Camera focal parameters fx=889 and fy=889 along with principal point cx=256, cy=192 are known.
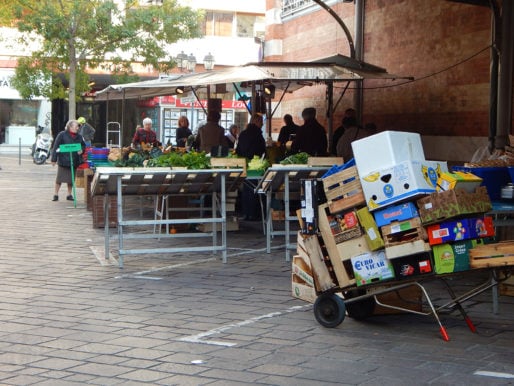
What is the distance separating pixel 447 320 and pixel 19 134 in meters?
38.5

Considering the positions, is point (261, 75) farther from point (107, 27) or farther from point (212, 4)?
point (212, 4)

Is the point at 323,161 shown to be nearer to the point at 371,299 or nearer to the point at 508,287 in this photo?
the point at 508,287

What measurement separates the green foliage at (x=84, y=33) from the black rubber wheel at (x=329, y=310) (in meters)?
24.8

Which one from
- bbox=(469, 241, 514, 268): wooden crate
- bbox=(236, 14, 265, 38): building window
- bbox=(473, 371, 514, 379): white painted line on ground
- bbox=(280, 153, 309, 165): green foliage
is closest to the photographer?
bbox=(473, 371, 514, 379): white painted line on ground

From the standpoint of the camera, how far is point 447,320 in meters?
7.67

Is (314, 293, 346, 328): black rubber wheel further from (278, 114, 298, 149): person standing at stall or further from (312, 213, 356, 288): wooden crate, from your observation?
(278, 114, 298, 149): person standing at stall

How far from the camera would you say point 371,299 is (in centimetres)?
Answer: 764

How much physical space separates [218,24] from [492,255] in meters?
41.0

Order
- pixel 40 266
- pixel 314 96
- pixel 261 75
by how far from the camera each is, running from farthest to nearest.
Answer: pixel 314 96 → pixel 261 75 → pixel 40 266

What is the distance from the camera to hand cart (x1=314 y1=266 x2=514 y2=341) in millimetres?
6969

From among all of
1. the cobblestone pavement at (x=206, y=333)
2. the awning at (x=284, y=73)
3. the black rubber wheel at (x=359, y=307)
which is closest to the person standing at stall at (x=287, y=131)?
the awning at (x=284, y=73)

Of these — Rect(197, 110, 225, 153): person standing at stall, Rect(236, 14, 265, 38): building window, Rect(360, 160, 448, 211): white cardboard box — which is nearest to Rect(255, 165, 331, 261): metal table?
Rect(360, 160, 448, 211): white cardboard box

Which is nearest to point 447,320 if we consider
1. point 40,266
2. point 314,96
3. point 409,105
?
point 40,266

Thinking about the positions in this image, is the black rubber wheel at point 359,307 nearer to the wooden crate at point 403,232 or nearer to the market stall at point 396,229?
the market stall at point 396,229
